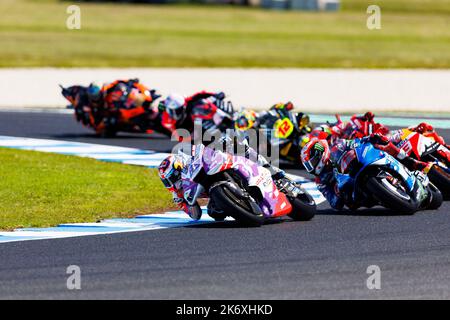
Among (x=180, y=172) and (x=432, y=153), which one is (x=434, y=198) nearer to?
(x=432, y=153)

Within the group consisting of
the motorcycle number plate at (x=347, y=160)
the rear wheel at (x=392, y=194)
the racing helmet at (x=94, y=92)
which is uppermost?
the motorcycle number plate at (x=347, y=160)

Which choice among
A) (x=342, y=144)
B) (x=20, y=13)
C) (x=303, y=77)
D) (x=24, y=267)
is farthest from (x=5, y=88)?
(x=20, y=13)

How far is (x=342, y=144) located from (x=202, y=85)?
19.7m

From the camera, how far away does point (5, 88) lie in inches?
1261

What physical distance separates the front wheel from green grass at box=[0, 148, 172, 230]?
2.05 meters

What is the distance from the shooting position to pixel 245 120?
61.0ft

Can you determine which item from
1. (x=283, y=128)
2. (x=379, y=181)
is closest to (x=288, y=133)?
(x=283, y=128)

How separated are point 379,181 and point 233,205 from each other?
182 cm

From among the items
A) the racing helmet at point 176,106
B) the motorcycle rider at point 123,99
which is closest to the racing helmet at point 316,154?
the racing helmet at point 176,106

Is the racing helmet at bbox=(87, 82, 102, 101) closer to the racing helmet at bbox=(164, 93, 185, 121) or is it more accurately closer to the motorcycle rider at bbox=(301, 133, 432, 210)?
the racing helmet at bbox=(164, 93, 185, 121)

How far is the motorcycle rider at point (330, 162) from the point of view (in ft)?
44.5

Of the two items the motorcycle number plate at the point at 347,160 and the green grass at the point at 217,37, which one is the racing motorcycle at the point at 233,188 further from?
the green grass at the point at 217,37

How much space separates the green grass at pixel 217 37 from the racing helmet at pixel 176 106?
20.2 m

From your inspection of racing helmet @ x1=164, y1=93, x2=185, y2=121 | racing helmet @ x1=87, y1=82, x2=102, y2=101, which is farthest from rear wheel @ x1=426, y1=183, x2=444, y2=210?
racing helmet @ x1=87, y1=82, x2=102, y2=101
